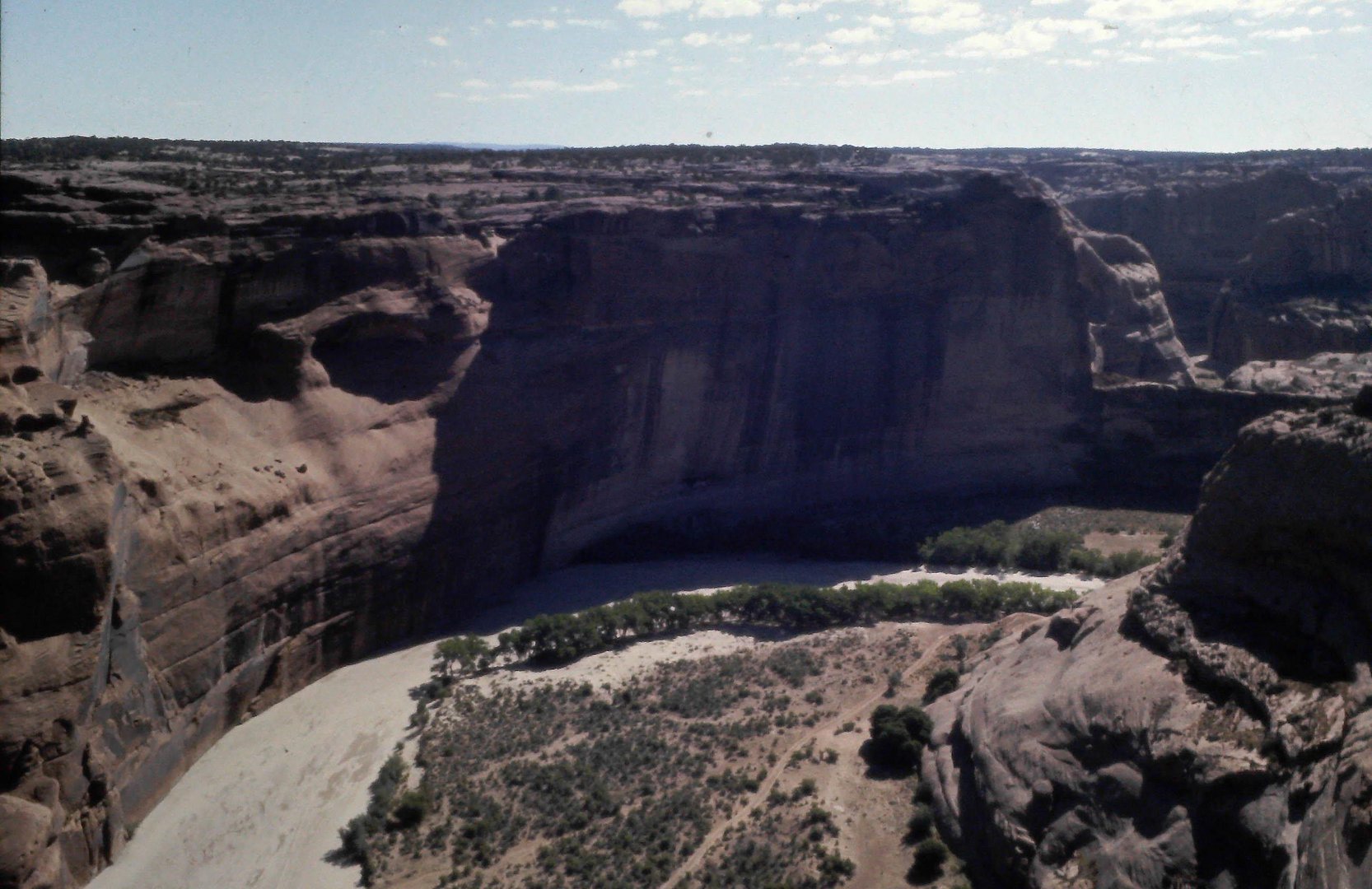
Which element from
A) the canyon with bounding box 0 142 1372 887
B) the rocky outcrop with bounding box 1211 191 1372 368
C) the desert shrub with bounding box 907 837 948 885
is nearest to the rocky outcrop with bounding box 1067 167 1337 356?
the rocky outcrop with bounding box 1211 191 1372 368

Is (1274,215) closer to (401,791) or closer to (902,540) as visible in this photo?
(902,540)

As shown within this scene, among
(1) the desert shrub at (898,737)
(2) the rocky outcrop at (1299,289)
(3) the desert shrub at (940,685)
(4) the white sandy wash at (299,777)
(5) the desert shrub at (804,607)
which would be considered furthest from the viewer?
(2) the rocky outcrop at (1299,289)

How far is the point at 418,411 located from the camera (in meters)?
34.2

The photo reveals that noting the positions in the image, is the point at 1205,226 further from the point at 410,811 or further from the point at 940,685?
the point at 410,811

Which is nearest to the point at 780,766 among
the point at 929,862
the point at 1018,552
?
the point at 929,862

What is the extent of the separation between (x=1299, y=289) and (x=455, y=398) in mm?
52732

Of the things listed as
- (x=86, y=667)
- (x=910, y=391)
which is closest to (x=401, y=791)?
(x=86, y=667)

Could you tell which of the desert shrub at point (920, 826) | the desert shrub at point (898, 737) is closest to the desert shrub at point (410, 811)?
the desert shrub at point (898, 737)

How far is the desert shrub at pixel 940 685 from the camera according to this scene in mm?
25625

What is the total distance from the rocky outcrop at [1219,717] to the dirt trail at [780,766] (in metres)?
3.50

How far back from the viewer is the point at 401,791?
2394 cm

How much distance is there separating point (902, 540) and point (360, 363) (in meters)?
20.7

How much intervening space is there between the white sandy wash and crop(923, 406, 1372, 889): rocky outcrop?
40.3 ft

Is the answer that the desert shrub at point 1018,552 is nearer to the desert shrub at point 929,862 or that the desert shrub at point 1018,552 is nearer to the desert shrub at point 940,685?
the desert shrub at point 940,685
